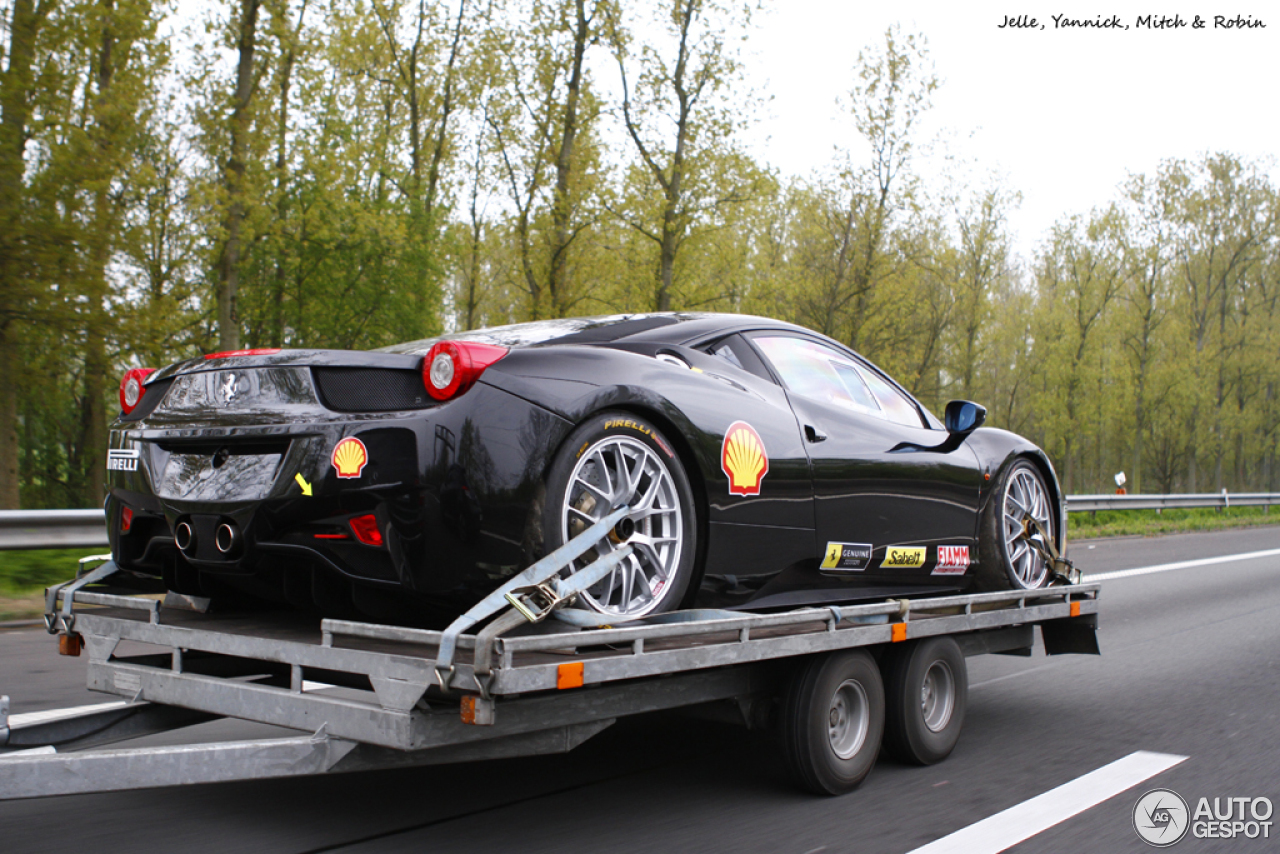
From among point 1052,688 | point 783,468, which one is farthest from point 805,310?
point 783,468

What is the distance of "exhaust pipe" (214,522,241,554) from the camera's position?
3.14 metres

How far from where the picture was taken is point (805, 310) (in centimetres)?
2617

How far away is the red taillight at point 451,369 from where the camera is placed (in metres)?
3.10

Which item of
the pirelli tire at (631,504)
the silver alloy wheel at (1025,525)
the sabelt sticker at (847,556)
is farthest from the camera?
the silver alloy wheel at (1025,525)

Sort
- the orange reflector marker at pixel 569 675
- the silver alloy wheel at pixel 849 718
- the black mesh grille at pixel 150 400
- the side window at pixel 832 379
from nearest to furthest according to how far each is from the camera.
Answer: the orange reflector marker at pixel 569 675
the black mesh grille at pixel 150 400
the silver alloy wheel at pixel 849 718
the side window at pixel 832 379

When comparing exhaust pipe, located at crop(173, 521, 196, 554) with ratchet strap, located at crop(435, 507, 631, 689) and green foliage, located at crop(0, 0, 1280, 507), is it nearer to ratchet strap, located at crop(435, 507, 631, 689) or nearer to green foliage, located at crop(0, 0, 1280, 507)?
ratchet strap, located at crop(435, 507, 631, 689)

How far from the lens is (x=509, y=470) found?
3072 mm

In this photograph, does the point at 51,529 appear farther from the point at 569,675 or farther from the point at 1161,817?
the point at 1161,817

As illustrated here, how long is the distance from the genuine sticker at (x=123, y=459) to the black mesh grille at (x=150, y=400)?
13 cm

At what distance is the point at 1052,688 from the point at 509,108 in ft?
66.2

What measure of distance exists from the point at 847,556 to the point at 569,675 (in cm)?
187

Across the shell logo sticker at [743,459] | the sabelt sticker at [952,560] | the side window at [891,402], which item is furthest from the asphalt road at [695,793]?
the side window at [891,402]

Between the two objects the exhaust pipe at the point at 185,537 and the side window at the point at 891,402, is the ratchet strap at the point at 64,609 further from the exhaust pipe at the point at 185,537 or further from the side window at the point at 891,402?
the side window at the point at 891,402

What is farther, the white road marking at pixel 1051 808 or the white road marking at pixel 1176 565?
the white road marking at pixel 1176 565
